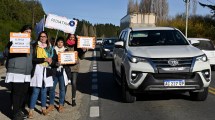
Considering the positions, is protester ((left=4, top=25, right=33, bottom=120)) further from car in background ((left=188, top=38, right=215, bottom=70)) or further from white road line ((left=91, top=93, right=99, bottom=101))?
car in background ((left=188, top=38, right=215, bottom=70))

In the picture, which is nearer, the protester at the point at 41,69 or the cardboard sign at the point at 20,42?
the cardboard sign at the point at 20,42

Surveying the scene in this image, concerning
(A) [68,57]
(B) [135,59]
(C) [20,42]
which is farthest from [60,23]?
(C) [20,42]

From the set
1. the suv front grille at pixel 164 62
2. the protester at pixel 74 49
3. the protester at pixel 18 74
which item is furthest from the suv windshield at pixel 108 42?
the protester at pixel 18 74

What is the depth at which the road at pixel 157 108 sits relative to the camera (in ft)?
27.6

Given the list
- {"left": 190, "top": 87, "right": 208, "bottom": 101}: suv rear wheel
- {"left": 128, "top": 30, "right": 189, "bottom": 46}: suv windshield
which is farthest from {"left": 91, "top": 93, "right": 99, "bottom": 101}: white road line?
{"left": 190, "top": 87, "right": 208, "bottom": 101}: suv rear wheel

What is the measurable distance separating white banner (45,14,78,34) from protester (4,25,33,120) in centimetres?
248

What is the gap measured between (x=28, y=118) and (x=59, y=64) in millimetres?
1322

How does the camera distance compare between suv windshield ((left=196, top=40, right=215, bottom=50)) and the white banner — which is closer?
the white banner

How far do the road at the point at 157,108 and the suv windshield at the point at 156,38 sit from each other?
140 cm

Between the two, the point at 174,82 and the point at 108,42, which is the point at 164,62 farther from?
the point at 108,42

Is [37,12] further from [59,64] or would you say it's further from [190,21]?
[59,64]

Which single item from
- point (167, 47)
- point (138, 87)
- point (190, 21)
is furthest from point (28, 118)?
point (190, 21)

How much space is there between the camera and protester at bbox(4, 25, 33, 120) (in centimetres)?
782

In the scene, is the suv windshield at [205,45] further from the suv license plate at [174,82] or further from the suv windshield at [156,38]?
the suv license plate at [174,82]
